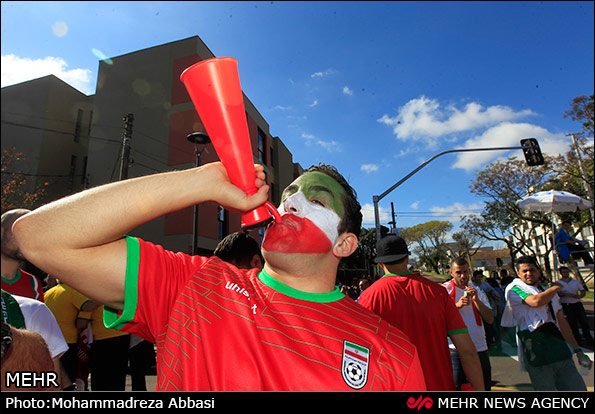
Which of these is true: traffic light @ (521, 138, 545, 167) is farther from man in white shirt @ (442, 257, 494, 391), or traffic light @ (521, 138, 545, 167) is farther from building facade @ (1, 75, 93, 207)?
building facade @ (1, 75, 93, 207)

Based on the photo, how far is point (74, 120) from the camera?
17.0 meters

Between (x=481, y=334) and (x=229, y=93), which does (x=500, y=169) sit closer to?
(x=481, y=334)

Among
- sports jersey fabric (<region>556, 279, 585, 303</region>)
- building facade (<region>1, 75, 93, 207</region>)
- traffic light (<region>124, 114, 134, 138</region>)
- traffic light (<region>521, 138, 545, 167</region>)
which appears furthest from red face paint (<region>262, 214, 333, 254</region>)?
building facade (<region>1, 75, 93, 207</region>)

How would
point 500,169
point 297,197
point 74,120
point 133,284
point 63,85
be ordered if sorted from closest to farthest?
point 133,284 < point 297,197 < point 63,85 < point 74,120 < point 500,169

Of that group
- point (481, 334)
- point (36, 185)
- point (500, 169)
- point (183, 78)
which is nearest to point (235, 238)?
point (183, 78)

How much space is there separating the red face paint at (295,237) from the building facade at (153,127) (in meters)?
11.7

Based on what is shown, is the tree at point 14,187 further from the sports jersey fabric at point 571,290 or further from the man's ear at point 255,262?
the sports jersey fabric at point 571,290

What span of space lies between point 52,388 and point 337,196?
1.64 m

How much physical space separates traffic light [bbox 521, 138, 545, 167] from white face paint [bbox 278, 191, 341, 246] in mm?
12397

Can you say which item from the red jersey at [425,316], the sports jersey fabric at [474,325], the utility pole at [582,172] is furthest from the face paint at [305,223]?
the utility pole at [582,172]

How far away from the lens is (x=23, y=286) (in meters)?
3.03

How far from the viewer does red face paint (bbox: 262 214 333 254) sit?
67.1 inches

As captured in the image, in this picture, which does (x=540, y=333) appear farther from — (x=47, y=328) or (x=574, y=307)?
(x=574, y=307)

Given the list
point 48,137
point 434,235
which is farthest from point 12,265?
point 434,235
